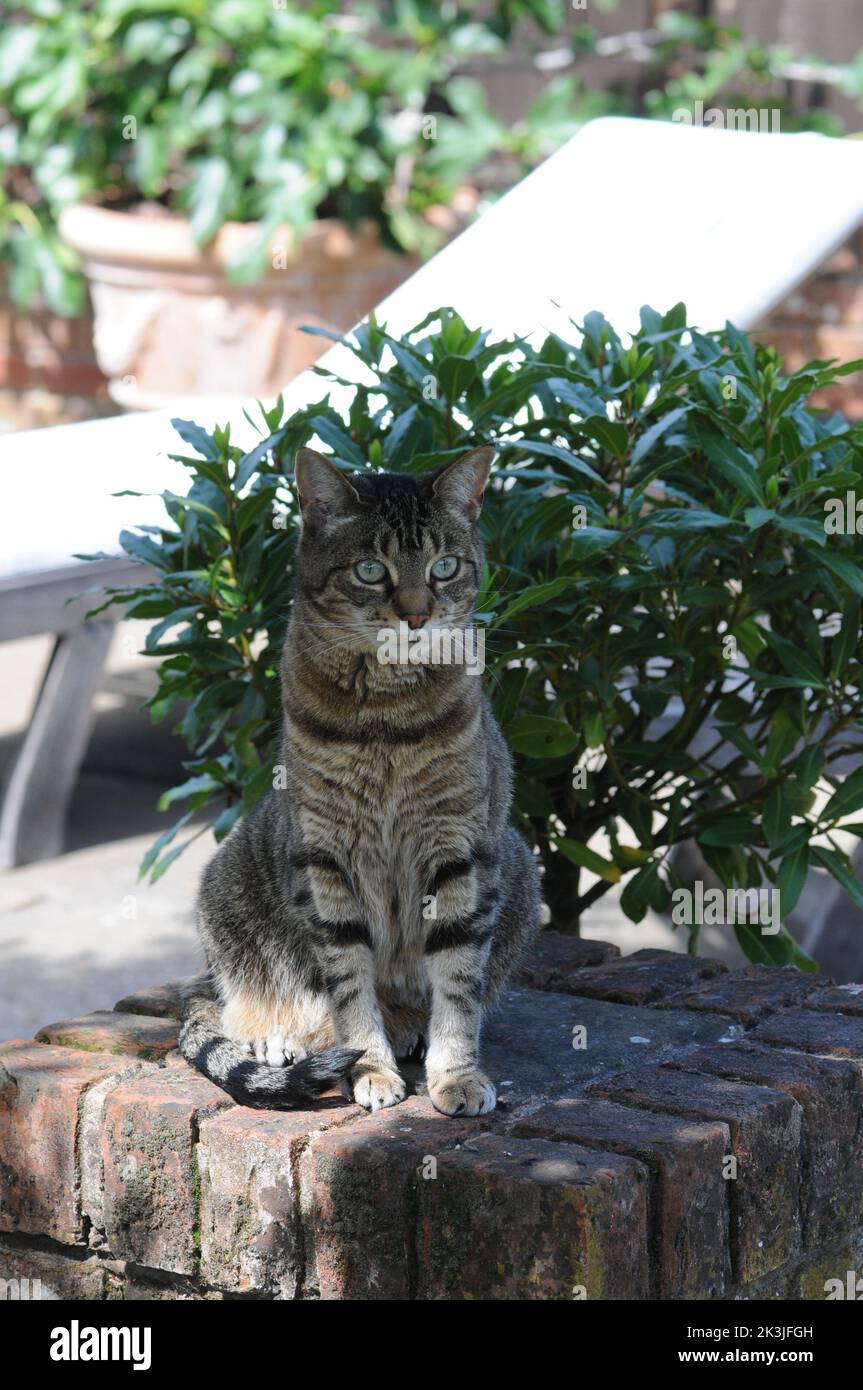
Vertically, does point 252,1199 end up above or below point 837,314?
below

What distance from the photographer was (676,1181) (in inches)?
74.9

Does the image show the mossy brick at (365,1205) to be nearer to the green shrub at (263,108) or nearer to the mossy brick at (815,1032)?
the mossy brick at (815,1032)

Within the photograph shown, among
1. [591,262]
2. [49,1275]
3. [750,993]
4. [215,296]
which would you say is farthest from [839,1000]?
[215,296]

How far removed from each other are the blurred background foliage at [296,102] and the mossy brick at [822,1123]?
15.5 feet

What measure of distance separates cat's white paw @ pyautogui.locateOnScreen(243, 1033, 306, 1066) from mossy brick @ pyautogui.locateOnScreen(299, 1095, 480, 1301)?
11.4 inches

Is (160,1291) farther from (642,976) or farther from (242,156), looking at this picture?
A: (242,156)

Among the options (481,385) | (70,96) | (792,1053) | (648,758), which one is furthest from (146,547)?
(70,96)

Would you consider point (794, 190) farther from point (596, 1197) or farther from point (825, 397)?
point (596, 1197)

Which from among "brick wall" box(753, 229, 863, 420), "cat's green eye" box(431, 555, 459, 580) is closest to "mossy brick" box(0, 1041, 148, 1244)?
"cat's green eye" box(431, 555, 459, 580)

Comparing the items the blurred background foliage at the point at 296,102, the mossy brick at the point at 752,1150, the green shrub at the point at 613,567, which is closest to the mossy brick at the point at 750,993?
the green shrub at the point at 613,567

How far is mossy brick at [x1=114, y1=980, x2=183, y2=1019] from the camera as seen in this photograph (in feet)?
8.25

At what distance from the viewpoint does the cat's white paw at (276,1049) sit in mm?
2291

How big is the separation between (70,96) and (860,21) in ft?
10.9

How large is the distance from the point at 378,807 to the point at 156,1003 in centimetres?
57
